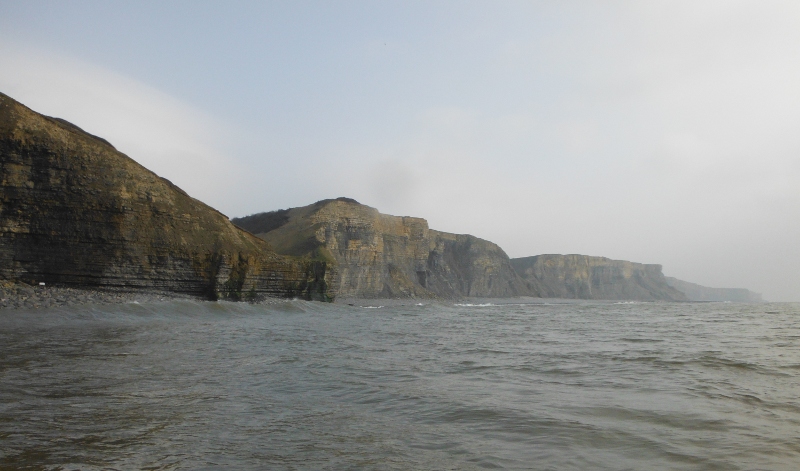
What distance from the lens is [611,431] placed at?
507 cm

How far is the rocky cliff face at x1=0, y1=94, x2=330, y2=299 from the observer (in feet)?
76.7

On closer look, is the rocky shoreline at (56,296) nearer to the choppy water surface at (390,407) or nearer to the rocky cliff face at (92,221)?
the rocky cliff face at (92,221)

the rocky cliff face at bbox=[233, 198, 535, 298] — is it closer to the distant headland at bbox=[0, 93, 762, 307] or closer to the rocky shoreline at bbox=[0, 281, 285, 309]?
the distant headland at bbox=[0, 93, 762, 307]

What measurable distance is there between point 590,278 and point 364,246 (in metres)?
111

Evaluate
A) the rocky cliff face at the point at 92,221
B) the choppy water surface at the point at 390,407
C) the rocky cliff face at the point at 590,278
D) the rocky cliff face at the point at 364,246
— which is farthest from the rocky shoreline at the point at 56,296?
the rocky cliff face at the point at 590,278

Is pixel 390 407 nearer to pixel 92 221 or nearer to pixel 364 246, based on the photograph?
pixel 92 221

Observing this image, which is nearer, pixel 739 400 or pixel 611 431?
pixel 611 431

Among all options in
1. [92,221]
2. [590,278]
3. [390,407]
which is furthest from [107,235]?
[590,278]

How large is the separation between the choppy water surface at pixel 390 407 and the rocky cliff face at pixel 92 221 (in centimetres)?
1418

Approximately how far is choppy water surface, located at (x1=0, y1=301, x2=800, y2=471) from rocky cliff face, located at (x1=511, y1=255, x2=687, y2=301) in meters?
138

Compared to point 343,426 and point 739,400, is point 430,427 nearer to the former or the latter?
point 343,426

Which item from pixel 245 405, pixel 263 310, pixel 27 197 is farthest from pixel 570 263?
pixel 245 405

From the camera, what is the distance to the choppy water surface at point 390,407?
166 inches

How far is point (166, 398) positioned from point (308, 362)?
12.8 ft
